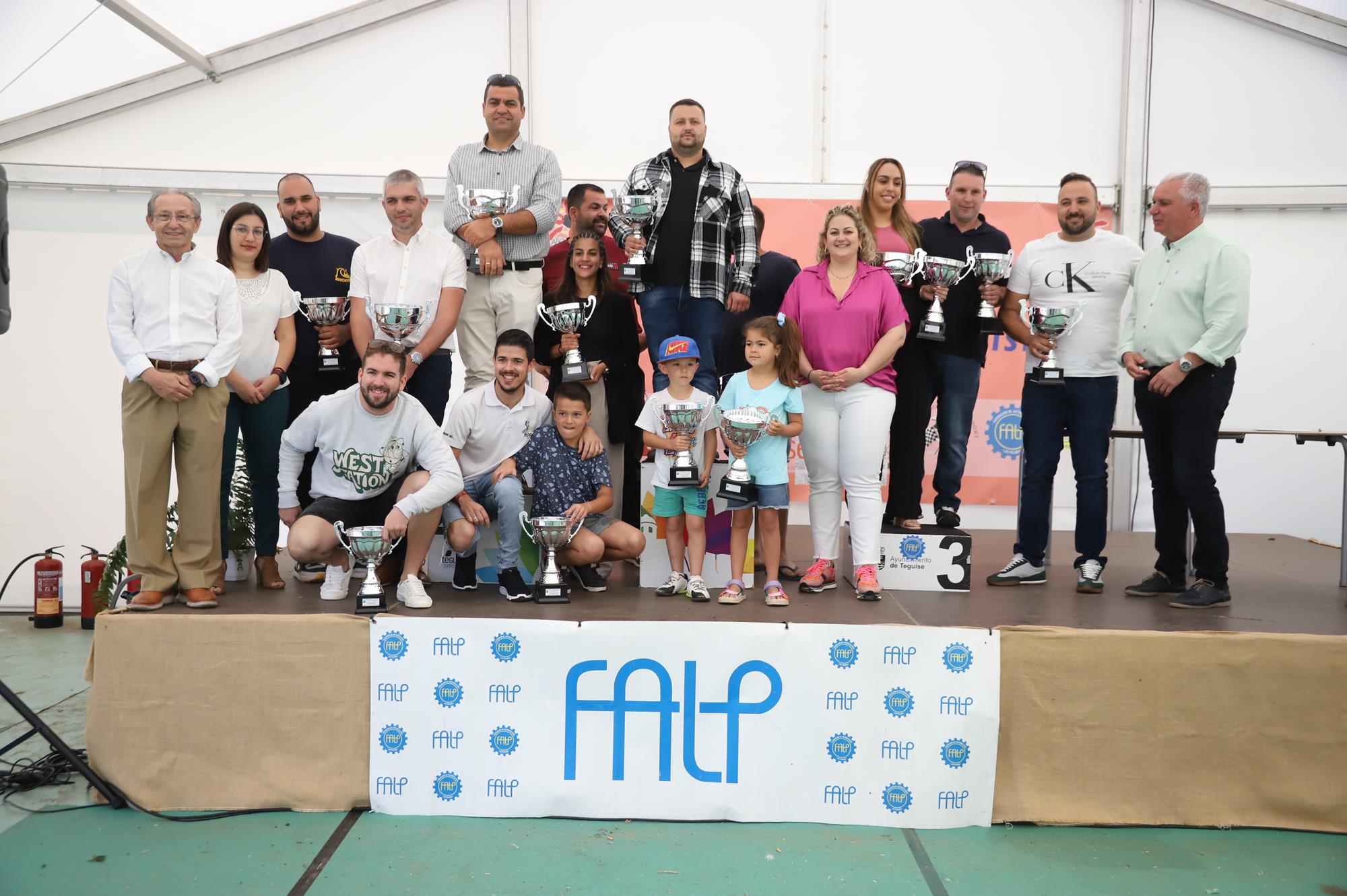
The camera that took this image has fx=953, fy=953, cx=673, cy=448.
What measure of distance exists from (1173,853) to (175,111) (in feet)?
21.3

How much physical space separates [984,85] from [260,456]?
4.91 metres

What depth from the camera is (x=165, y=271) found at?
11.2 ft

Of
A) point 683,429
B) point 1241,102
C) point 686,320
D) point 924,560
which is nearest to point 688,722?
point 683,429

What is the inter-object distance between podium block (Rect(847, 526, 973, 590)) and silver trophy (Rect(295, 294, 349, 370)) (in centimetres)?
242

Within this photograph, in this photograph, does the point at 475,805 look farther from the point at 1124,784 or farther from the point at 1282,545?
the point at 1282,545

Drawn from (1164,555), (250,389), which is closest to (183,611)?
(250,389)

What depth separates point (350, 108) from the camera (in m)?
6.05

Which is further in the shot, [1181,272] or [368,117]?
[368,117]

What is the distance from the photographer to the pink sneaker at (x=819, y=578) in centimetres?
378

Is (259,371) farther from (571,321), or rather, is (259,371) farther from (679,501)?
(679,501)

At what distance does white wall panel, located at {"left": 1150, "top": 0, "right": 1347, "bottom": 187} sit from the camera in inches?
235

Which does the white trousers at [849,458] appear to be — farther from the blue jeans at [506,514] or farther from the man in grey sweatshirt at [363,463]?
the man in grey sweatshirt at [363,463]

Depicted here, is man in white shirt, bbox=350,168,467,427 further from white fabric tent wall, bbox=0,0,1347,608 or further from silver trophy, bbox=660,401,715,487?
white fabric tent wall, bbox=0,0,1347,608

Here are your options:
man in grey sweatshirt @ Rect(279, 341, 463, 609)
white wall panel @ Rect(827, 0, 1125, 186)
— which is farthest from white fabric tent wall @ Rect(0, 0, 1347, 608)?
man in grey sweatshirt @ Rect(279, 341, 463, 609)
